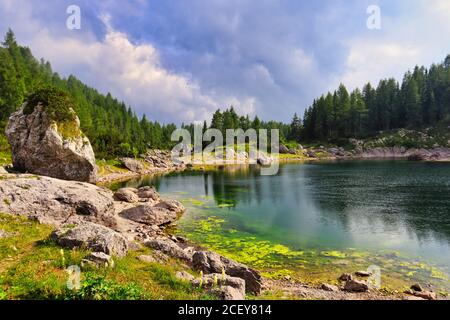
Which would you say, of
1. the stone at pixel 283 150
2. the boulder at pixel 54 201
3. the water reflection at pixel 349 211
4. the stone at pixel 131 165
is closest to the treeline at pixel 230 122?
the stone at pixel 283 150

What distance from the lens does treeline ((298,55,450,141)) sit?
163 metres

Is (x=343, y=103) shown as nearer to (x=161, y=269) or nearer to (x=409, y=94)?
(x=409, y=94)

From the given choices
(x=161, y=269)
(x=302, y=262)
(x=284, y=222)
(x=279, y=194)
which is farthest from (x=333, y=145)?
(x=161, y=269)

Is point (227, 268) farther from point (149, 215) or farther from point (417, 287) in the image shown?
point (149, 215)

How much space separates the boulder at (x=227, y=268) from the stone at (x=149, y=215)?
19720mm

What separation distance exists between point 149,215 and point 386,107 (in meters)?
172

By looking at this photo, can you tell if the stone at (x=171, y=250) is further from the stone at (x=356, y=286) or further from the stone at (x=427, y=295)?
the stone at (x=427, y=295)

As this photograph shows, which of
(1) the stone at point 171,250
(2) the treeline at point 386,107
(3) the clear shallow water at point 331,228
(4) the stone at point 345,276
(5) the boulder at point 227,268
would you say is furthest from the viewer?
(2) the treeline at point 386,107

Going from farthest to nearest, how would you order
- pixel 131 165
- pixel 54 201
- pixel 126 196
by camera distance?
1. pixel 131 165
2. pixel 126 196
3. pixel 54 201

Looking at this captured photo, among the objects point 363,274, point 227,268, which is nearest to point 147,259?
point 227,268

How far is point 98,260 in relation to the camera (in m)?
16.5

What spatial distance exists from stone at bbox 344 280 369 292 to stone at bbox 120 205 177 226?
1002 inches

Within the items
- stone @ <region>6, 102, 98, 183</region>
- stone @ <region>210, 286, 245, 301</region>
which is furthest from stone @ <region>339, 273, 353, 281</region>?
stone @ <region>6, 102, 98, 183</region>

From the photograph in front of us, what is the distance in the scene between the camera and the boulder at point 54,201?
1043 inches
